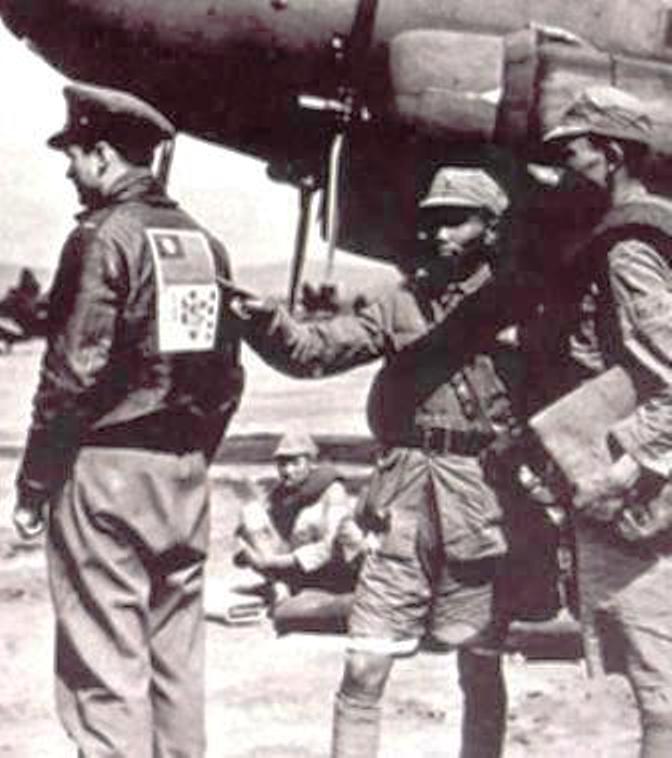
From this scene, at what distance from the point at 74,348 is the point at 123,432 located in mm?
323

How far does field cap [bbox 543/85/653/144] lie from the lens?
505 cm

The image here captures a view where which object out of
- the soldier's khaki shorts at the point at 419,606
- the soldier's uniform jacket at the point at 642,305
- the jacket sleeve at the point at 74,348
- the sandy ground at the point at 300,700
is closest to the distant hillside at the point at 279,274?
the sandy ground at the point at 300,700

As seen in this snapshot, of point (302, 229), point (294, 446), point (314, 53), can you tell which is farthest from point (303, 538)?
point (314, 53)

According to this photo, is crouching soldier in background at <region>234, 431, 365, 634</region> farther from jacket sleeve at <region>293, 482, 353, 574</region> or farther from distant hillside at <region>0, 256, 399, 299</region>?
distant hillside at <region>0, 256, 399, 299</region>

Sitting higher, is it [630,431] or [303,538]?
[630,431]

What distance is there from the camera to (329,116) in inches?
285

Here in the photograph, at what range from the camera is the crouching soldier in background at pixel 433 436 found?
5.60m

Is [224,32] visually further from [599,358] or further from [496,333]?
[599,358]

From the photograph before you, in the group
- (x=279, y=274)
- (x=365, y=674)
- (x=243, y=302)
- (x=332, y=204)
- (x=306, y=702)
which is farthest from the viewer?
(x=279, y=274)

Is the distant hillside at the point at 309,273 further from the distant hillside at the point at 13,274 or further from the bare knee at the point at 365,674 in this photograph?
the bare knee at the point at 365,674

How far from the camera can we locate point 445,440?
569 cm

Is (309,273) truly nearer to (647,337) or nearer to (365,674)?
(365,674)

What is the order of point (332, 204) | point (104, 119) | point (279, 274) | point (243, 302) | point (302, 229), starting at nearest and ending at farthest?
point (104, 119) < point (243, 302) < point (332, 204) < point (302, 229) < point (279, 274)

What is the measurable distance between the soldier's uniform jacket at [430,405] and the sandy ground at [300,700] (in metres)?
1.21
